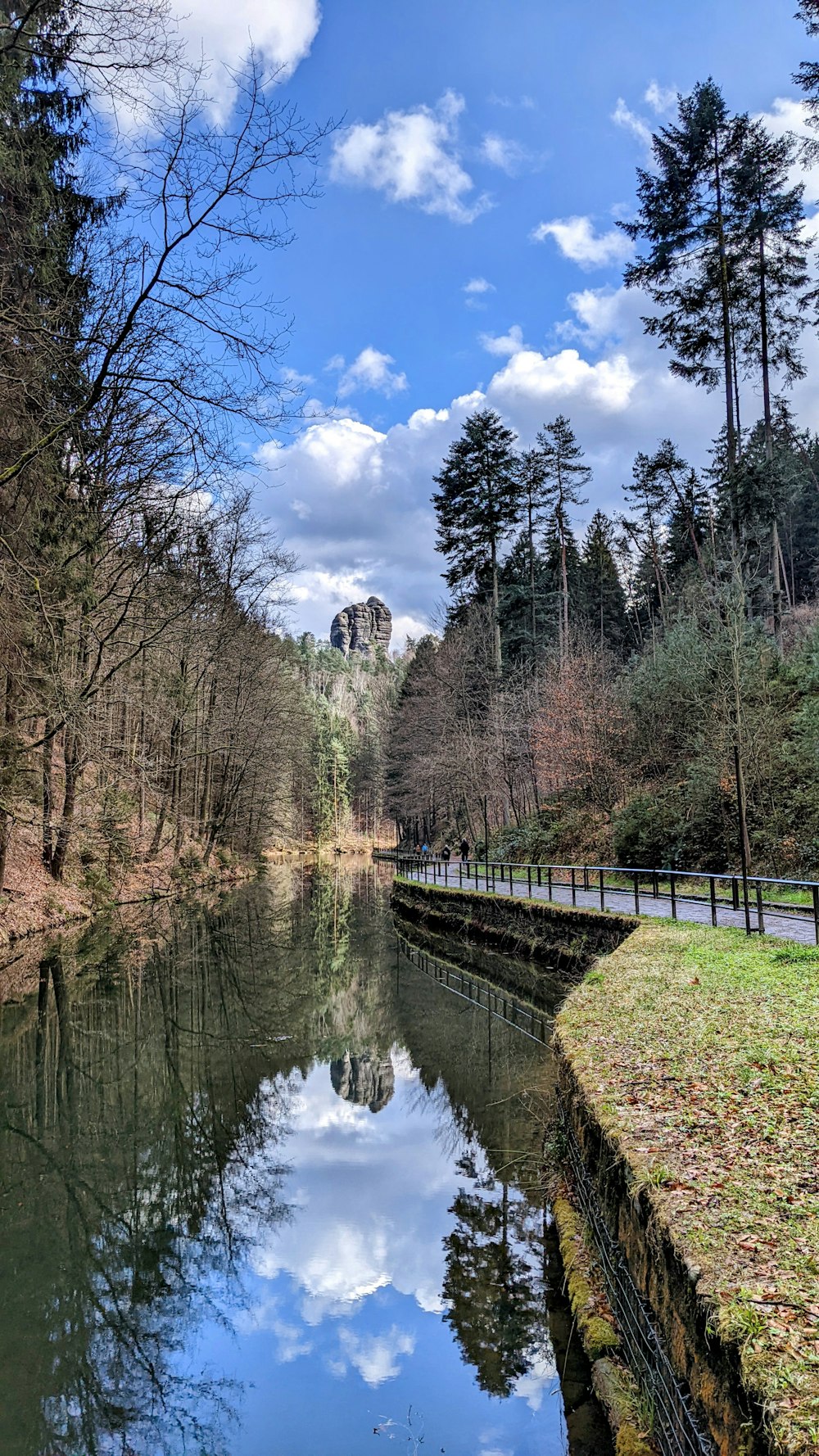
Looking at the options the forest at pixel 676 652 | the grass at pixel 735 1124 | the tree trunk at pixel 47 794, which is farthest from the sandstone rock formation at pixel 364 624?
the grass at pixel 735 1124

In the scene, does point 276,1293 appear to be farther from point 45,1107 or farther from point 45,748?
point 45,748

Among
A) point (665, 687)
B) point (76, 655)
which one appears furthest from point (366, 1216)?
point (665, 687)

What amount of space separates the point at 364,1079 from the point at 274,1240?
4.02m

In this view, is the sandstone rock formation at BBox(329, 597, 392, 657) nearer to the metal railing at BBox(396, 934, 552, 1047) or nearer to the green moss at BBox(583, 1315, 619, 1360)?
the metal railing at BBox(396, 934, 552, 1047)

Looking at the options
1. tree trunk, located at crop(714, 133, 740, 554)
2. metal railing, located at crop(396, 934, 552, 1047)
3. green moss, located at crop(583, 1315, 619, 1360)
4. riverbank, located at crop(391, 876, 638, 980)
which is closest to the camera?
green moss, located at crop(583, 1315, 619, 1360)

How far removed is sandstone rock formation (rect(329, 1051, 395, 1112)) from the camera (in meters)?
10.3

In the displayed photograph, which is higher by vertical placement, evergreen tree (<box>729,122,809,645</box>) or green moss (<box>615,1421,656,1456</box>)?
evergreen tree (<box>729,122,809,645</box>)

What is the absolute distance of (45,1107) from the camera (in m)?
8.84

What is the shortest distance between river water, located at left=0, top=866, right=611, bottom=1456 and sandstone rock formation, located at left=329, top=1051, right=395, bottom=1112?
0.05m

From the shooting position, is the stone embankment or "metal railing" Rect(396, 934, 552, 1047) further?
"metal railing" Rect(396, 934, 552, 1047)

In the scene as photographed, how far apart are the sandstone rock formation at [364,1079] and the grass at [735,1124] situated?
3188 millimetres

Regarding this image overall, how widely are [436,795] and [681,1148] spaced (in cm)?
3738

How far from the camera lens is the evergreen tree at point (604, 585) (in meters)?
53.0

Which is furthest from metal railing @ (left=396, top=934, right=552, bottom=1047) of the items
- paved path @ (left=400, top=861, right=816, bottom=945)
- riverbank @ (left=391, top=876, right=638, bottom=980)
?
paved path @ (left=400, top=861, right=816, bottom=945)
